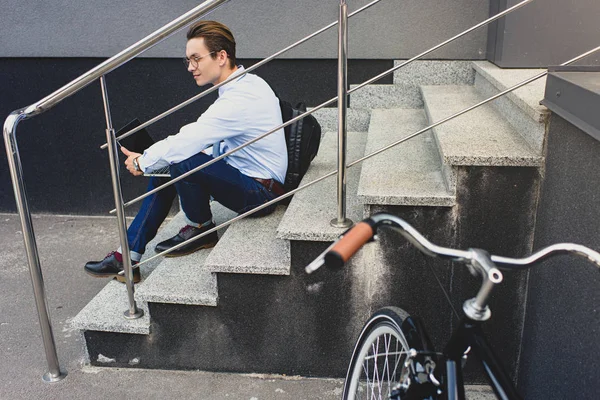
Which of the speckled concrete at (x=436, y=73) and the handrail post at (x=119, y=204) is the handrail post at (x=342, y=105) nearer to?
the handrail post at (x=119, y=204)

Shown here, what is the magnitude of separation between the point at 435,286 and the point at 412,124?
4.41ft

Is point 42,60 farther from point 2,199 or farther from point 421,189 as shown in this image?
point 421,189

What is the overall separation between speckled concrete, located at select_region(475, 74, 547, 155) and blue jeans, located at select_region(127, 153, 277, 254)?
1185 millimetres

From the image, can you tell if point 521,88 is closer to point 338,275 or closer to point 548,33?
point 548,33

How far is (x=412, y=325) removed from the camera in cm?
161

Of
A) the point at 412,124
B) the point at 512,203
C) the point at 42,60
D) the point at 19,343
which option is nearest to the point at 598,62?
the point at 412,124

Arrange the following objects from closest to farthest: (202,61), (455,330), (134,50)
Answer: (455,330) < (134,50) < (202,61)

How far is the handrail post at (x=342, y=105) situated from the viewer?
2.17 metres

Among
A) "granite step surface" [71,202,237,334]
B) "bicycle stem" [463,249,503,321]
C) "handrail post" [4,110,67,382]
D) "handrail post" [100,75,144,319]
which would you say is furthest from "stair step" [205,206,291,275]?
"bicycle stem" [463,249,503,321]

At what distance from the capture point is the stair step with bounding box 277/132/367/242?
239 centimetres

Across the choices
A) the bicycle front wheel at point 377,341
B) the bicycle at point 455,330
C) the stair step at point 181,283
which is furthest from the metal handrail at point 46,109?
the bicycle at point 455,330

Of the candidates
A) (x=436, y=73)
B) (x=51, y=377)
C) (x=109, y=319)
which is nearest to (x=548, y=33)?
(x=436, y=73)

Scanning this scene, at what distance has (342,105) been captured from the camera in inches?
88.7

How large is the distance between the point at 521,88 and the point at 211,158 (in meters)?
1.48
